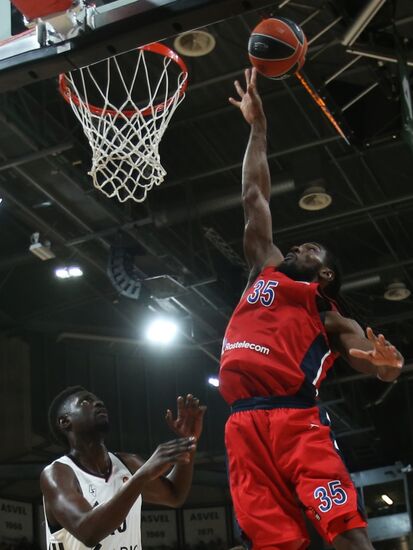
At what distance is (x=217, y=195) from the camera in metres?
13.0

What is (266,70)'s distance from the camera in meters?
5.73

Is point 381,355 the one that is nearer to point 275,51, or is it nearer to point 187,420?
point 187,420

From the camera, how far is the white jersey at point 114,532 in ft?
16.6

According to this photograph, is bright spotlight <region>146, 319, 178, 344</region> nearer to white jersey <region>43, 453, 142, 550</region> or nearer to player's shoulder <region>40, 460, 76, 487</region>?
white jersey <region>43, 453, 142, 550</region>

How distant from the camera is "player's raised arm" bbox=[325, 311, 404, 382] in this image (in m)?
4.32

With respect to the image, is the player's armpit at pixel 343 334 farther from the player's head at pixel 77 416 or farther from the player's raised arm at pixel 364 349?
the player's head at pixel 77 416

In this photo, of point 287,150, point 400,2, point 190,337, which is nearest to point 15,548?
point 190,337

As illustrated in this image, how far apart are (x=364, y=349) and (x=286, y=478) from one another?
742 mm

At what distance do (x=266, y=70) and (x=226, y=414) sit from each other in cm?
1393

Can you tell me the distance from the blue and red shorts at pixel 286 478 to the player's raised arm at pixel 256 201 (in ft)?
3.00

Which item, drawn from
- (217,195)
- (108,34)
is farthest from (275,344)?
(217,195)

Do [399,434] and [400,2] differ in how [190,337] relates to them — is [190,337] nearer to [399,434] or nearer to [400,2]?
[400,2]

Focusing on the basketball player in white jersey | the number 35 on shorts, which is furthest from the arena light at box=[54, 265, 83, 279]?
the number 35 on shorts

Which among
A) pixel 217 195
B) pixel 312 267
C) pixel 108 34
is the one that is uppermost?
pixel 217 195
